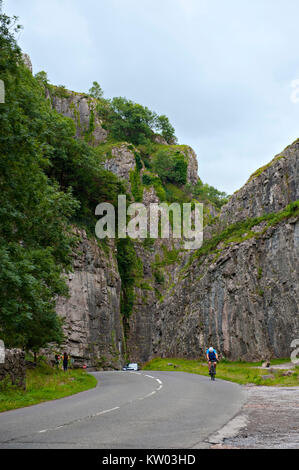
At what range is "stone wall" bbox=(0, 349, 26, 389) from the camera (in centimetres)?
1630

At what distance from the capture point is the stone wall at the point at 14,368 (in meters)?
16.3

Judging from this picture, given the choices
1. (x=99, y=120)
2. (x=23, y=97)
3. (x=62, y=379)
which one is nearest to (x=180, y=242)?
(x=99, y=120)

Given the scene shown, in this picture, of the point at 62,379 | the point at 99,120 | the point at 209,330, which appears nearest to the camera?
the point at 62,379

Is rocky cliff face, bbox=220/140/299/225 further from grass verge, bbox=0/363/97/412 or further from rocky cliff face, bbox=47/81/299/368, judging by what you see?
grass verge, bbox=0/363/97/412

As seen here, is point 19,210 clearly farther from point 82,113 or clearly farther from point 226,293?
point 82,113

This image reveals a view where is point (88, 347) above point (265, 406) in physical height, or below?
below

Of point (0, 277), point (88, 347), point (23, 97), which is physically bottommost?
point (88, 347)

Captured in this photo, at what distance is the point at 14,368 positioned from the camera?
16.9 m

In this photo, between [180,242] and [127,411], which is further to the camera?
[180,242]

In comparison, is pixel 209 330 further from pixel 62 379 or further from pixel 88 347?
pixel 62 379

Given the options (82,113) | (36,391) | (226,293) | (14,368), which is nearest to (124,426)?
(14,368)

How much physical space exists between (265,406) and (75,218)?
1699 inches
